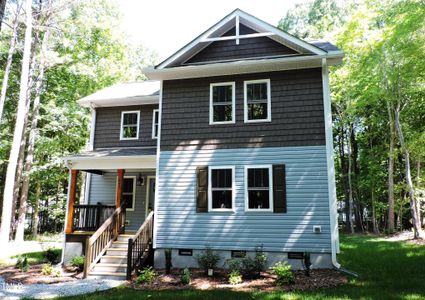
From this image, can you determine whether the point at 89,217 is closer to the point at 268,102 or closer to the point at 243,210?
the point at 243,210

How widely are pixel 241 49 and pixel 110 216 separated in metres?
7.03

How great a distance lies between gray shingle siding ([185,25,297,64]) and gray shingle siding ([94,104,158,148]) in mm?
3346

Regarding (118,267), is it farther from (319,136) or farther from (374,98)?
(374,98)

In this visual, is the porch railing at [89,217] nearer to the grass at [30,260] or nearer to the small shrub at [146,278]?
the grass at [30,260]

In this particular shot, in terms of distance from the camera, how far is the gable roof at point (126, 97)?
1294cm

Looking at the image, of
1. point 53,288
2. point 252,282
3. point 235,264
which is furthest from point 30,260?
point 252,282

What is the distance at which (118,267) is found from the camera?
947 cm

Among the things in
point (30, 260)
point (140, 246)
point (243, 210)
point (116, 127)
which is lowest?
point (30, 260)

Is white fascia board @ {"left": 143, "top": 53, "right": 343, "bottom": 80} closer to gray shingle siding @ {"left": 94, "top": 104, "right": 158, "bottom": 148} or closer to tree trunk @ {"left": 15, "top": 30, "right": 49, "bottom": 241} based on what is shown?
gray shingle siding @ {"left": 94, "top": 104, "right": 158, "bottom": 148}

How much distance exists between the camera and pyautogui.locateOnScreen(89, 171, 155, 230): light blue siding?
12.8 metres

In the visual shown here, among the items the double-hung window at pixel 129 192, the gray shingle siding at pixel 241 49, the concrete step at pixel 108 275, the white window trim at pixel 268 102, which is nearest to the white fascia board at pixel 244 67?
the white window trim at pixel 268 102

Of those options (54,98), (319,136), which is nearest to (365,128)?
(319,136)

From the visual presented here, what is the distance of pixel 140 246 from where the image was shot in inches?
377

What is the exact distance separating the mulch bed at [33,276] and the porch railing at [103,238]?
0.55 meters
